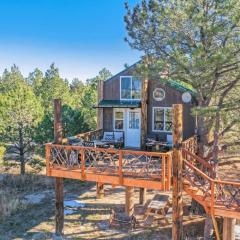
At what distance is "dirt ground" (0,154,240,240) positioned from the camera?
13.2m

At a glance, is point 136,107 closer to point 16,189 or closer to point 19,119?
point 19,119

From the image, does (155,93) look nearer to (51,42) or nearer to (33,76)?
(51,42)

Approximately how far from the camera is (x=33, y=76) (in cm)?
6344

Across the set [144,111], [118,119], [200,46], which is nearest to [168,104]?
[144,111]

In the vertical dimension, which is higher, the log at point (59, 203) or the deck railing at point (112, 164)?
the deck railing at point (112, 164)

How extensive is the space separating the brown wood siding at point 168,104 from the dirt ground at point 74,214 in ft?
9.53

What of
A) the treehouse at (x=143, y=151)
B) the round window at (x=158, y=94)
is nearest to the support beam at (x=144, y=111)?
the treehouse at (x=143, y=151)

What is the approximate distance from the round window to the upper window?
0.97m

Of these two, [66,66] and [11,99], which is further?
[66,66]

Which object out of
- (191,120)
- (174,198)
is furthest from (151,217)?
(191,120)

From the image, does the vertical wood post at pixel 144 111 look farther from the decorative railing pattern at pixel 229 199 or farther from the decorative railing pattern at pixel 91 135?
the decorative railing pattern at pixel 229 199

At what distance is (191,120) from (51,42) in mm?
23834

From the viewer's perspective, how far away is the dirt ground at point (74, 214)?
13.2 meters

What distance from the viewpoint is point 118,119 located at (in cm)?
1891
